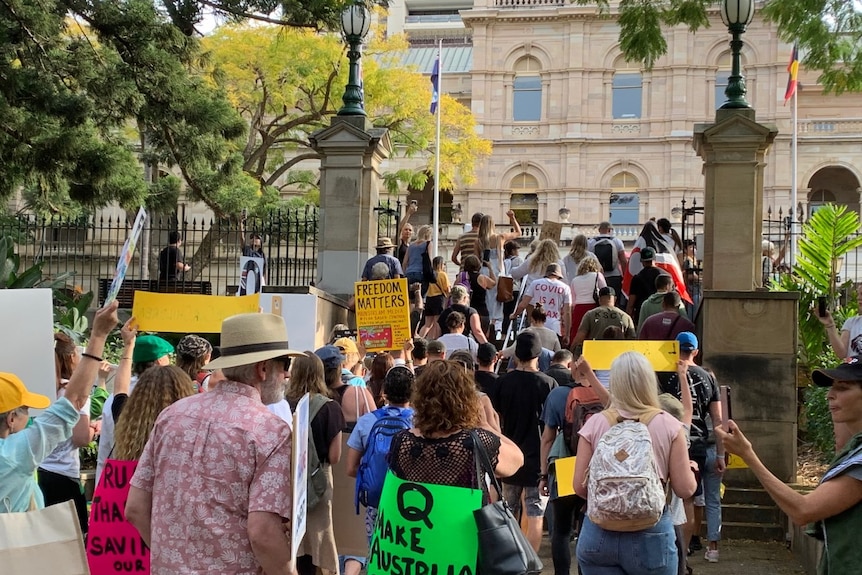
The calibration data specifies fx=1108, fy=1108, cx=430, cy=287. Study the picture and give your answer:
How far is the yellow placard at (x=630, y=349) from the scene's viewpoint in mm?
7676

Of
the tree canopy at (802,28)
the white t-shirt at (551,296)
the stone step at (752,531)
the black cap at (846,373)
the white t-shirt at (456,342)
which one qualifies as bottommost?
the stone step at (752,531)

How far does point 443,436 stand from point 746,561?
547 cm

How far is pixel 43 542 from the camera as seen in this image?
4.08m

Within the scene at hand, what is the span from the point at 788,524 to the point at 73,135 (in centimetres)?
906

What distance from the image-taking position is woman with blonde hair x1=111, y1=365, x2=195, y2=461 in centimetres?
505

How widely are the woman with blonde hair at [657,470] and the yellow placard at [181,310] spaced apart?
3.55 meters

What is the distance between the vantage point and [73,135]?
13219 mm

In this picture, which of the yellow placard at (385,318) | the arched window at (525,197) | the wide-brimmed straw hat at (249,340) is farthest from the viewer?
the arched window at (525,197)

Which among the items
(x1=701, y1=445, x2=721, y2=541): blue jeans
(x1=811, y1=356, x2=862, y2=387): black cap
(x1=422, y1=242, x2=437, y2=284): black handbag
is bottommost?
(x1=701, y1=445, x2=721, y2=541): blue jeans

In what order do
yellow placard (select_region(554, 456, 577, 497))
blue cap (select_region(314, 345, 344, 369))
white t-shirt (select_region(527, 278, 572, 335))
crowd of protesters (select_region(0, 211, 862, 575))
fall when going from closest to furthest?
crowd of protesters (select_region(0, 211, 862, 575))
yellow placard (select_region(554, 456, 577, 497))
blue cap (select_region(314, 345, 344, 369))
white t-shirt (select_region(527, 278, 572, 335))

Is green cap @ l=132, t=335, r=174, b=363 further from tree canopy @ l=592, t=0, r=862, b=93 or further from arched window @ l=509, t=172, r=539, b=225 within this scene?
arched window @ l=509, t=172, r=539, b=225

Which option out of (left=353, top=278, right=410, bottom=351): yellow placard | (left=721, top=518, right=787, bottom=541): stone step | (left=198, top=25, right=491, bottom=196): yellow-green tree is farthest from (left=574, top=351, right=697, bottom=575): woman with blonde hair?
(left=198, top=25, right=491, bottom=196): yellow-green tree

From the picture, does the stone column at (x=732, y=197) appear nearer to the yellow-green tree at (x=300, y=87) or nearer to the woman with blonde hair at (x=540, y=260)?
the woman with blonde hair at (x=540, y=260)

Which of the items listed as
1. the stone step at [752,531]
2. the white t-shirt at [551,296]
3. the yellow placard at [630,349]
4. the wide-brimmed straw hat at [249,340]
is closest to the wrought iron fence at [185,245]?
the white t-shirt at [551,296]
